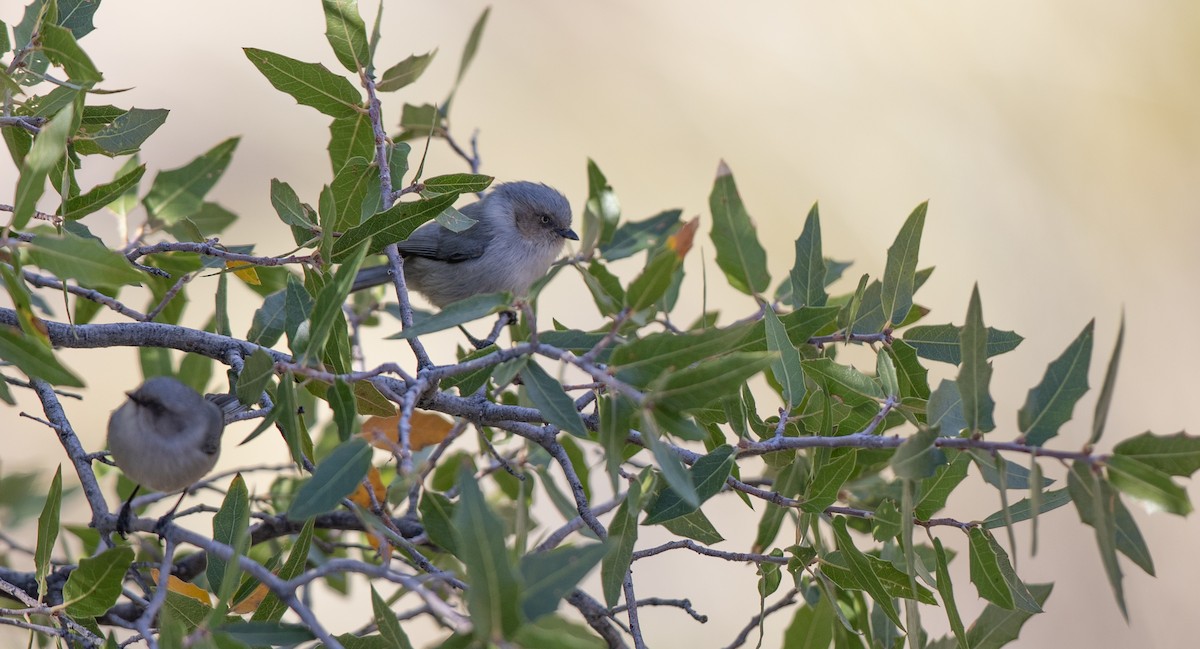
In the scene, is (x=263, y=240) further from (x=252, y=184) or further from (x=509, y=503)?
(x=509, y=503)

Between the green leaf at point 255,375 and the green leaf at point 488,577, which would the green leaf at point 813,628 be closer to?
the green leaf at point 488,577

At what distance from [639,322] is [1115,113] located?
20.9ft

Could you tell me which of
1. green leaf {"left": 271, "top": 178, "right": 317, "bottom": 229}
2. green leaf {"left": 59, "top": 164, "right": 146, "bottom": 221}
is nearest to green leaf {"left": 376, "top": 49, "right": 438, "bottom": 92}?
green leaf {"left": 271, "top": 178, "right": 317, "bottom": 229}

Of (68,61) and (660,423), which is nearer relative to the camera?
(660,423)

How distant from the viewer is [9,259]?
1.57 m

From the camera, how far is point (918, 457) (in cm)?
142

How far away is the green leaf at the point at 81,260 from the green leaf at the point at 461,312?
42cm

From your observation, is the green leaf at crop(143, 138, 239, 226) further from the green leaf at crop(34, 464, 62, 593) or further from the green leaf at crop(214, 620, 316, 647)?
the green leaf at crop(214, 620, 316, 647)

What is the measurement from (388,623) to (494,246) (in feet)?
8.95

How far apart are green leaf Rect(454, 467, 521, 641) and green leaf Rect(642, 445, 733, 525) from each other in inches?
23.4

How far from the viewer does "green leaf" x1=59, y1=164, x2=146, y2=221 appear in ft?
6.20

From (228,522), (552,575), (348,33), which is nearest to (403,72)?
(348,33)

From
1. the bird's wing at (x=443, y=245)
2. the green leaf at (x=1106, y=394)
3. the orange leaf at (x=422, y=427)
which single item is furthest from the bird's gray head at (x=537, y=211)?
the green leaf at (x=1106, y=394)

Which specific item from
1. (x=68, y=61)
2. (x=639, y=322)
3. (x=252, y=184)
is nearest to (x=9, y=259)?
(x=68, y=61)
